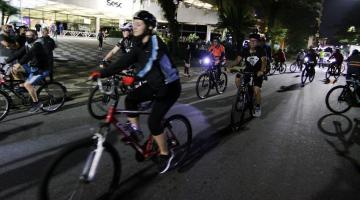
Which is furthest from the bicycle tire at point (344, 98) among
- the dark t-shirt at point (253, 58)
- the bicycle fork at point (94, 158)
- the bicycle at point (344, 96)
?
the bicycle fork at point (94, 158)

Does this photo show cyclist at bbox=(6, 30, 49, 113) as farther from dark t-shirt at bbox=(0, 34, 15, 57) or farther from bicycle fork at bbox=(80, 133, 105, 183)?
bicycle fork at bbox=(80, 133, 105, 183)

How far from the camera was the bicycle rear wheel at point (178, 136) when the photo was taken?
4934mm

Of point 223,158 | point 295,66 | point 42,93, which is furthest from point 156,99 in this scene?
point 295,66

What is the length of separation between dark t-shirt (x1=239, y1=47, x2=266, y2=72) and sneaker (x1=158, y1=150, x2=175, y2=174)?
13.1ft

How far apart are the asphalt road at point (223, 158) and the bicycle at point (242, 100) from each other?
0.24 meters

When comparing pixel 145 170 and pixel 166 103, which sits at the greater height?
pixel 166 103

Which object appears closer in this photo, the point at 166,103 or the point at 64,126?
the point at 166,103

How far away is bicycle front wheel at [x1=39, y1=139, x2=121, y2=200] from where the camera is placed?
11.3 ft

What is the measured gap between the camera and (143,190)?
4.44 metres

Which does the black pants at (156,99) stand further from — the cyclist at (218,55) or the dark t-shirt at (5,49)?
the cyclist at (218,55)

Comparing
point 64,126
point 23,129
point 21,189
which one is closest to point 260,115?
point 64,126

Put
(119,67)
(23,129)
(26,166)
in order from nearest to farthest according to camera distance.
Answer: (119,67) → (26,166) → (23,129)

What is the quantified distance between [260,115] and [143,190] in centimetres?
540

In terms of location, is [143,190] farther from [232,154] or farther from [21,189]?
[232,154]
